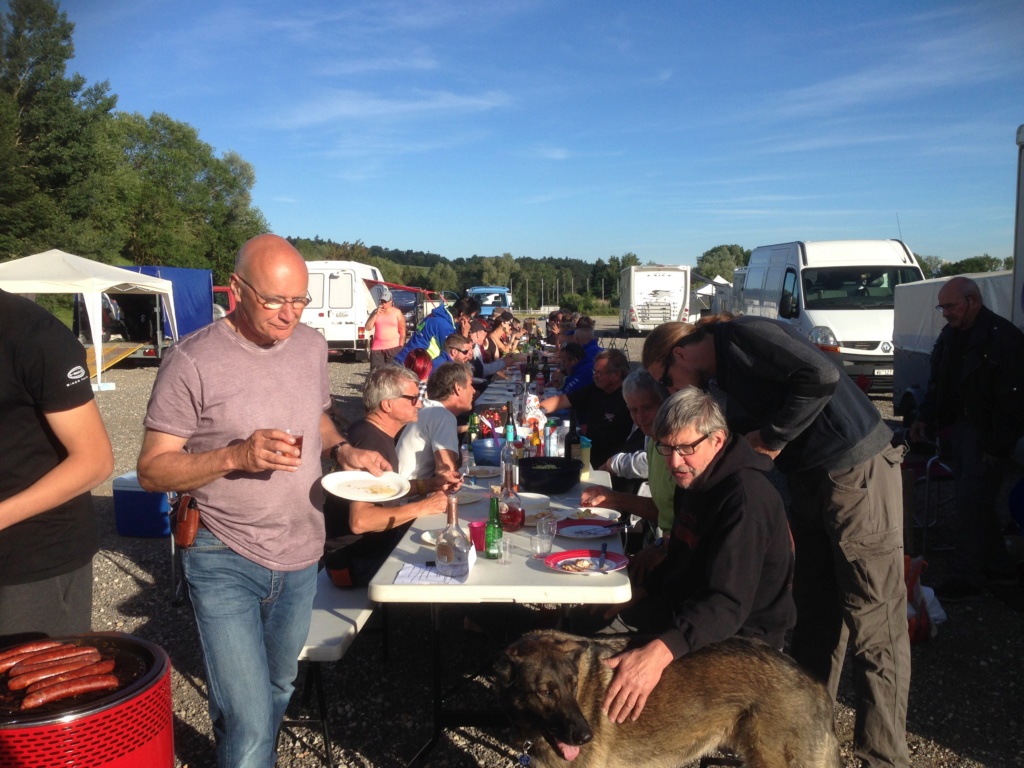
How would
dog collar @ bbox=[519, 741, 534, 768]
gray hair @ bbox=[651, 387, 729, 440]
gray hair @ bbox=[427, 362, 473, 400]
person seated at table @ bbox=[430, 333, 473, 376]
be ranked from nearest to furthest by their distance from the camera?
1. dog collar @ bbox=[519, 741, 534, 768]
2. gray hair @ bbox=[651, 387, 729, 440]
3. gray hair @ bbox=[427, 362, 473, 400]
4. person seated at table @ bbox=[430, 333, 473, 376]

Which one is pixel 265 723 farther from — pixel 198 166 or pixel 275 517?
pixel 198 166

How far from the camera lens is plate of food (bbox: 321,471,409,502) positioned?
2.94m

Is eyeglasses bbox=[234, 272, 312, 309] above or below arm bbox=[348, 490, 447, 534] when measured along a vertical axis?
above

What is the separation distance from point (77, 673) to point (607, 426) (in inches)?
186

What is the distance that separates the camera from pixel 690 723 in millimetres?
2393

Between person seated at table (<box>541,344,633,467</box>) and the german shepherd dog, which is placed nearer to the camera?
the german shepherd dog

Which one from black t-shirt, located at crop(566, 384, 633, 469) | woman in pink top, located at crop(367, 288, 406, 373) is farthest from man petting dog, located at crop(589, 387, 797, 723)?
woman in pink top, located at crop(367, 288, 406, 373)

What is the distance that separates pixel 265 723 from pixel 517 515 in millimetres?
1382

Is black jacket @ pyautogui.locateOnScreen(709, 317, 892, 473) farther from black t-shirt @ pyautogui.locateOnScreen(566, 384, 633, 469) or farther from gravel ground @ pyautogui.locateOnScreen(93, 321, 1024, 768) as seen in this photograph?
black t-shirt @ pyautogui.locateOnScreen(566, 384, 633, 469)

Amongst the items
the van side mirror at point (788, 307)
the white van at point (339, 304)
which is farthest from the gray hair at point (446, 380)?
the white van at point (339, 304)

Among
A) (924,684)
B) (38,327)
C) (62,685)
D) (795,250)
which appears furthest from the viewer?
(795,250)

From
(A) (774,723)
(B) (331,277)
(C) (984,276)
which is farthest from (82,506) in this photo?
(B) (331,277)

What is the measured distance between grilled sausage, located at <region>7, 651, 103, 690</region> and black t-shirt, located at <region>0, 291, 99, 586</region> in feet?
1.18

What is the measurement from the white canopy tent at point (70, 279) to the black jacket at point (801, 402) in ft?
48.9
